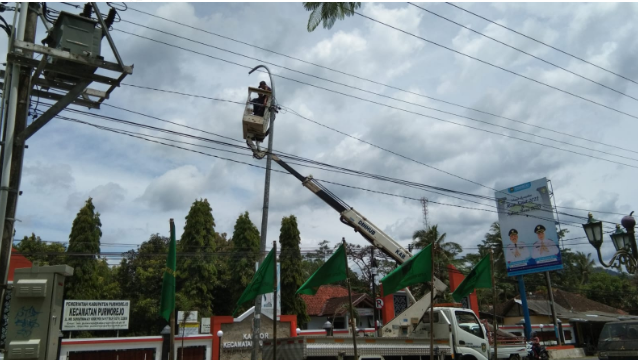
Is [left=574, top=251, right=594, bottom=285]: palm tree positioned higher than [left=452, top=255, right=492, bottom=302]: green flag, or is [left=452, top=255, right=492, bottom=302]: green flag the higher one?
[left=574, top=251, right=594, bottom=285]: palm tree

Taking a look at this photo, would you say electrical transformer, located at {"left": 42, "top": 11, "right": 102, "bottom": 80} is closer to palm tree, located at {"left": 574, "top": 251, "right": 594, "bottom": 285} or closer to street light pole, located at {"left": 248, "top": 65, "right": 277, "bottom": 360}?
street light pole, located at {"left": 248, "top": 65, "right": 277, "bottom": 360}

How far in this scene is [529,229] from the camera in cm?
3177

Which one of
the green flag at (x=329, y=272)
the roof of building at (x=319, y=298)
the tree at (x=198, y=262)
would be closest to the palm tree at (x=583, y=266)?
the roof of building at (x=319, y=298)

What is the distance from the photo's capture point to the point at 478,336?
14094 millimetres

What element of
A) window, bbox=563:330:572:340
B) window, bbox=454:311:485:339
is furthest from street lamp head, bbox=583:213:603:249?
window, bbox=563:330:572:340

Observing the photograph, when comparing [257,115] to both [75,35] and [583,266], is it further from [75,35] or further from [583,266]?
[583,266]

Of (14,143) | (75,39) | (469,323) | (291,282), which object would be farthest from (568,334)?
(14,143)

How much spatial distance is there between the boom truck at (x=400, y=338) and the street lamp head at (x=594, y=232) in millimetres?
4084

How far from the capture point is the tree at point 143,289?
→ 33938 millimetres

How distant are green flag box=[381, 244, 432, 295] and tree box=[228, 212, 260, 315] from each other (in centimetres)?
2238

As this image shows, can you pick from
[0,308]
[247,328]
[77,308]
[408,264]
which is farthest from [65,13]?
[247,328]

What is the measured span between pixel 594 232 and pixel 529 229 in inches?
877

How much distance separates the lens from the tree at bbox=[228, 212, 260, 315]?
35625 millimetres

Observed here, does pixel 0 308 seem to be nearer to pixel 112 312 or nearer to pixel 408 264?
pixel 408 264
